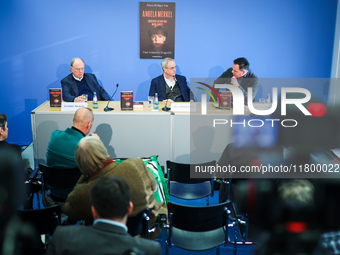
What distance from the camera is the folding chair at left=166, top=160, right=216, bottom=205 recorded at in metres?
3.39

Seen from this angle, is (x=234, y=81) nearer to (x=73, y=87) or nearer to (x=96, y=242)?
(x=73, y=87)

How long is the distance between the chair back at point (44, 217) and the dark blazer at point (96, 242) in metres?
0.82

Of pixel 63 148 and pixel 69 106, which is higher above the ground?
pixel 69 106

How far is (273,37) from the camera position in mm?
5875

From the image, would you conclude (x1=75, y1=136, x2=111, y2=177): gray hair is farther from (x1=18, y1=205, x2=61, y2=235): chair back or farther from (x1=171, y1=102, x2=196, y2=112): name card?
(x1=171, y1=102, x2=196, y2=112): name card

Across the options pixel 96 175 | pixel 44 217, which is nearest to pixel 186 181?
pixel 96 175

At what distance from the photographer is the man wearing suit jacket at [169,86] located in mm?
4945

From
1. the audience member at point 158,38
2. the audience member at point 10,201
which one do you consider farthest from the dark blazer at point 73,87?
the audience member at point 10,201

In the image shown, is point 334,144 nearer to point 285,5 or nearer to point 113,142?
point 113,142

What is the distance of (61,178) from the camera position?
289cm

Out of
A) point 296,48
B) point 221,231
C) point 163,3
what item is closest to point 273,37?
point 296,48

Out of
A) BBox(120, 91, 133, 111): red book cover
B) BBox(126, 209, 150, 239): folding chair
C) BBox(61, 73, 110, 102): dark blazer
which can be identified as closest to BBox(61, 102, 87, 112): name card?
BBox(120, 91, 133, 111): red book cover

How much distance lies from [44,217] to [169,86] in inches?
121

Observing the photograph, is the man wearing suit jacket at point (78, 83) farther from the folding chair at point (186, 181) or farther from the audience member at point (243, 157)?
the audience member at point (243, 157)
